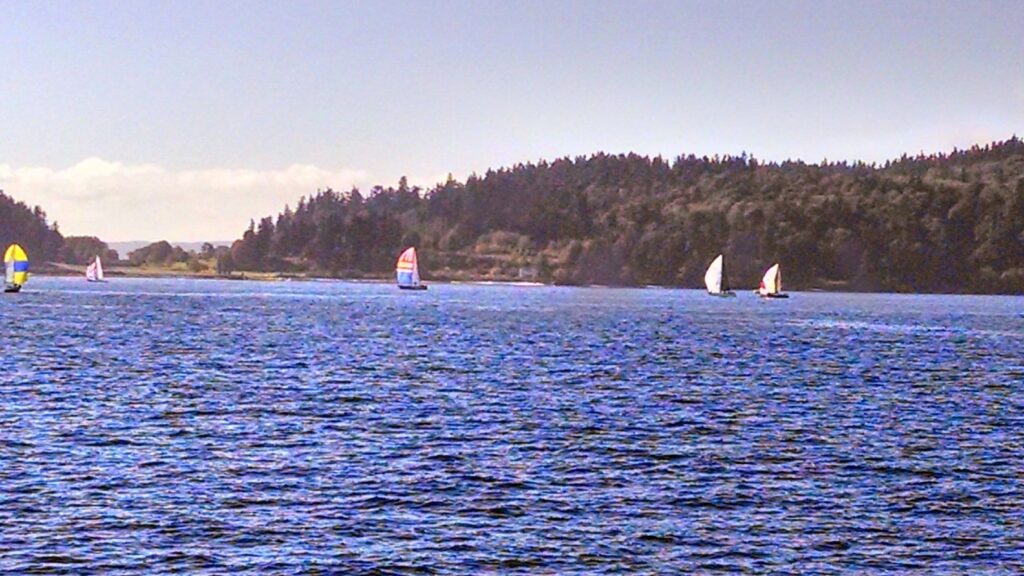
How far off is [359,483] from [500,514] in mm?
5872

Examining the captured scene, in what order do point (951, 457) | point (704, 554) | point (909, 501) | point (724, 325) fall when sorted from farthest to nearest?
point (724, 325) < point (951, 457) < point (909, 501) < point (704, 554)

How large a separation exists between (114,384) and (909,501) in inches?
1674

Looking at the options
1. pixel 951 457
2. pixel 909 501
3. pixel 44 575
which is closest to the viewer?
pixel 44 575

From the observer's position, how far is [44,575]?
31.6 metres

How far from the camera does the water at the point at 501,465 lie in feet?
114

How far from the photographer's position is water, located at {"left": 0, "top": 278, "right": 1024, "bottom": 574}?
34.6m

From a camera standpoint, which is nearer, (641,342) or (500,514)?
(500,514)

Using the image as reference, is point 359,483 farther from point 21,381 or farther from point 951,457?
point 21,381

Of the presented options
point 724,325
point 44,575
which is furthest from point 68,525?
point 724,325

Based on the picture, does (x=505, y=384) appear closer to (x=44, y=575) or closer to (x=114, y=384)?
(x=114, y=384)

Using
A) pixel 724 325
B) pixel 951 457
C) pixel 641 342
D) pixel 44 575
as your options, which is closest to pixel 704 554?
pixel 44 575

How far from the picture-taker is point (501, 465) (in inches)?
1836

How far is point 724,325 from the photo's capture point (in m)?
163

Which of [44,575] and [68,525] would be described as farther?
[68,525]
